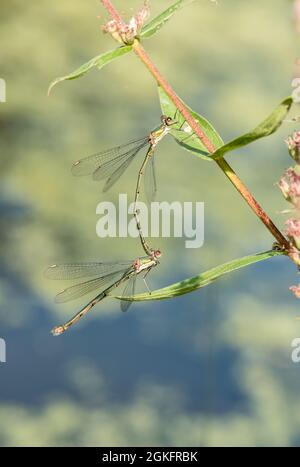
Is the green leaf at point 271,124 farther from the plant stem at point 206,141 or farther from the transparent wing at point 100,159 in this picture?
the transparent wing at point 100,159

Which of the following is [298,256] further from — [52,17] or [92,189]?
[52,17]

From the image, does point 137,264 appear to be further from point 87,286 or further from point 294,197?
point 294,197

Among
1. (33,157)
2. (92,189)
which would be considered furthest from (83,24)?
(92,189)

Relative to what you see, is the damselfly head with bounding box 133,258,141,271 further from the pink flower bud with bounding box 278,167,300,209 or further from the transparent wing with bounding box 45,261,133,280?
the pink flower bud with bounding box 278,167,300,209
